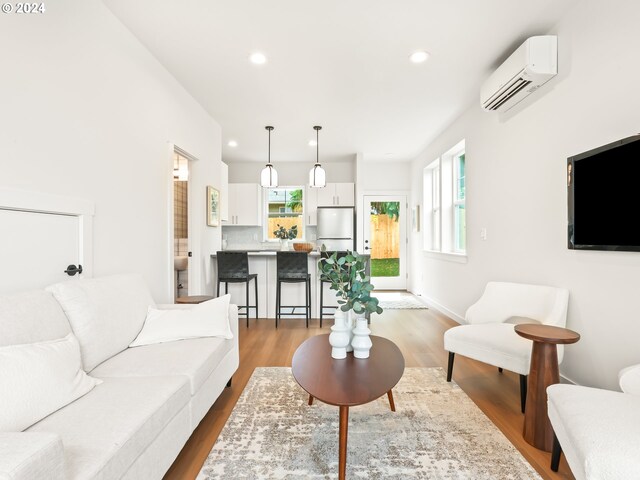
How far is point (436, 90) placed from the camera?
3.55 m

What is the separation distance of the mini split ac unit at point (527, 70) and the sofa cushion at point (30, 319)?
3.25 m

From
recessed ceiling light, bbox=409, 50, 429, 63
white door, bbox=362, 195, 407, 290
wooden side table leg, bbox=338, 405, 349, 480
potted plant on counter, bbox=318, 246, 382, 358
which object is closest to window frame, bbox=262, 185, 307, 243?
white door, bbox=362, 195, 407, 290

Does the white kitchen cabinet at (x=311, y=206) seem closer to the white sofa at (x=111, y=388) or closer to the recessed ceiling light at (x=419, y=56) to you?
the recessed ceiling light at (x=419, y=56)

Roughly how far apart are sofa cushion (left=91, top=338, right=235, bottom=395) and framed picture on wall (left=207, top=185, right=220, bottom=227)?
7.89 feet

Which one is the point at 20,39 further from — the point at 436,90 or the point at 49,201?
the point at 436,90

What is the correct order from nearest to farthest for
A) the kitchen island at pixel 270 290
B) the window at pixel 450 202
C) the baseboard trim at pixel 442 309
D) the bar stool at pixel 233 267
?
the bar stool at pixel 233 267 < the baseboard trim at pixel 442 309 < the kitchen island at pixel 270 290 < the window at pixel 450 202

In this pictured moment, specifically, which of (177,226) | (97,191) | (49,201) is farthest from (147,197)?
(177,226)

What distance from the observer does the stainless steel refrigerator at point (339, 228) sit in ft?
20.8

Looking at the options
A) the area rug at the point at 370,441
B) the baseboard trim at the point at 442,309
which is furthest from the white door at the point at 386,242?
the area rug at the point at 370,441

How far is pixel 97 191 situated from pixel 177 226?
10.1 feet

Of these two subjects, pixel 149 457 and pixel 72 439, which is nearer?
pixel 72 439

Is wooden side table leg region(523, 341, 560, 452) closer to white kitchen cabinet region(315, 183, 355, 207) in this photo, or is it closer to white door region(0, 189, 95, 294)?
white door region(0, 189, 95, 294)

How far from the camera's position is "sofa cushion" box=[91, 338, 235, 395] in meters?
1.64

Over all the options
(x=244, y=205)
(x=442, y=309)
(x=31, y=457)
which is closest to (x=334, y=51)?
(x=31, y=457)
